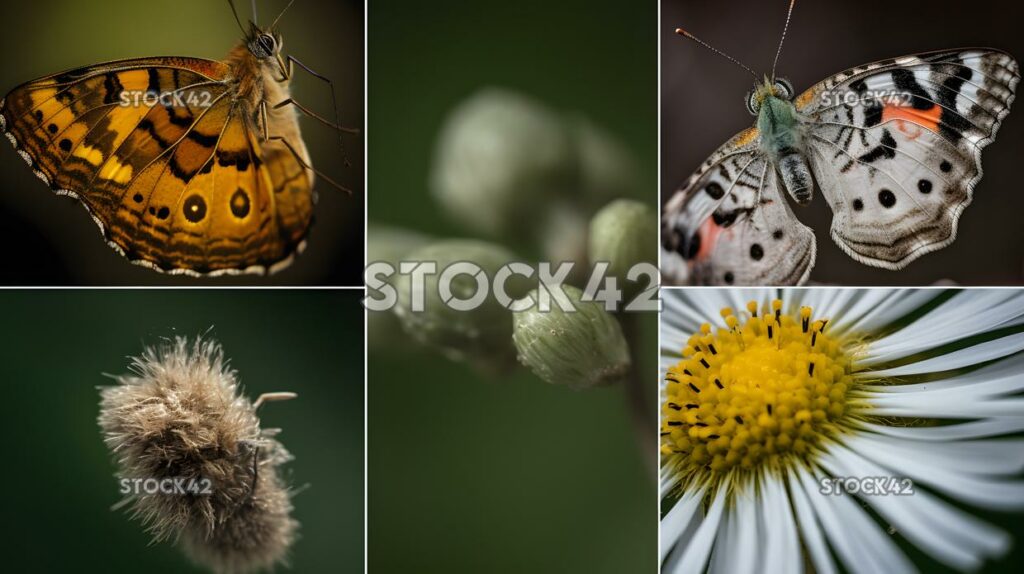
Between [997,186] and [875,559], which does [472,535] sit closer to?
[875,559]

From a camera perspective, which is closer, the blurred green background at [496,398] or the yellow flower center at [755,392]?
the yellow flower center at [755,392]

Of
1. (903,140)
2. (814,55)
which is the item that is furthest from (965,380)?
(814,55)

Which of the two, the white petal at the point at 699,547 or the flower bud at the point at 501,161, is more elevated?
the flower bud at the point at 501,161

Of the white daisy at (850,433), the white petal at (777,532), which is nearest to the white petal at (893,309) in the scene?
the white daisy at (850,433)

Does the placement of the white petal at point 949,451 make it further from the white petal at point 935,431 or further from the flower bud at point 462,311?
the flower bud at point 462,311

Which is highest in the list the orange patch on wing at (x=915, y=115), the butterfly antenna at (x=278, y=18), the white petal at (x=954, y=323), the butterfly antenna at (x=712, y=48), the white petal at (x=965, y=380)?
the butterfly antenna at (x=278, y=18)

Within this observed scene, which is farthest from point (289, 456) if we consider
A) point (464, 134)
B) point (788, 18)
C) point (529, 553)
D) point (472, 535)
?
point (788, 18)

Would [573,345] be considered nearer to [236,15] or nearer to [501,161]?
[501,161]
